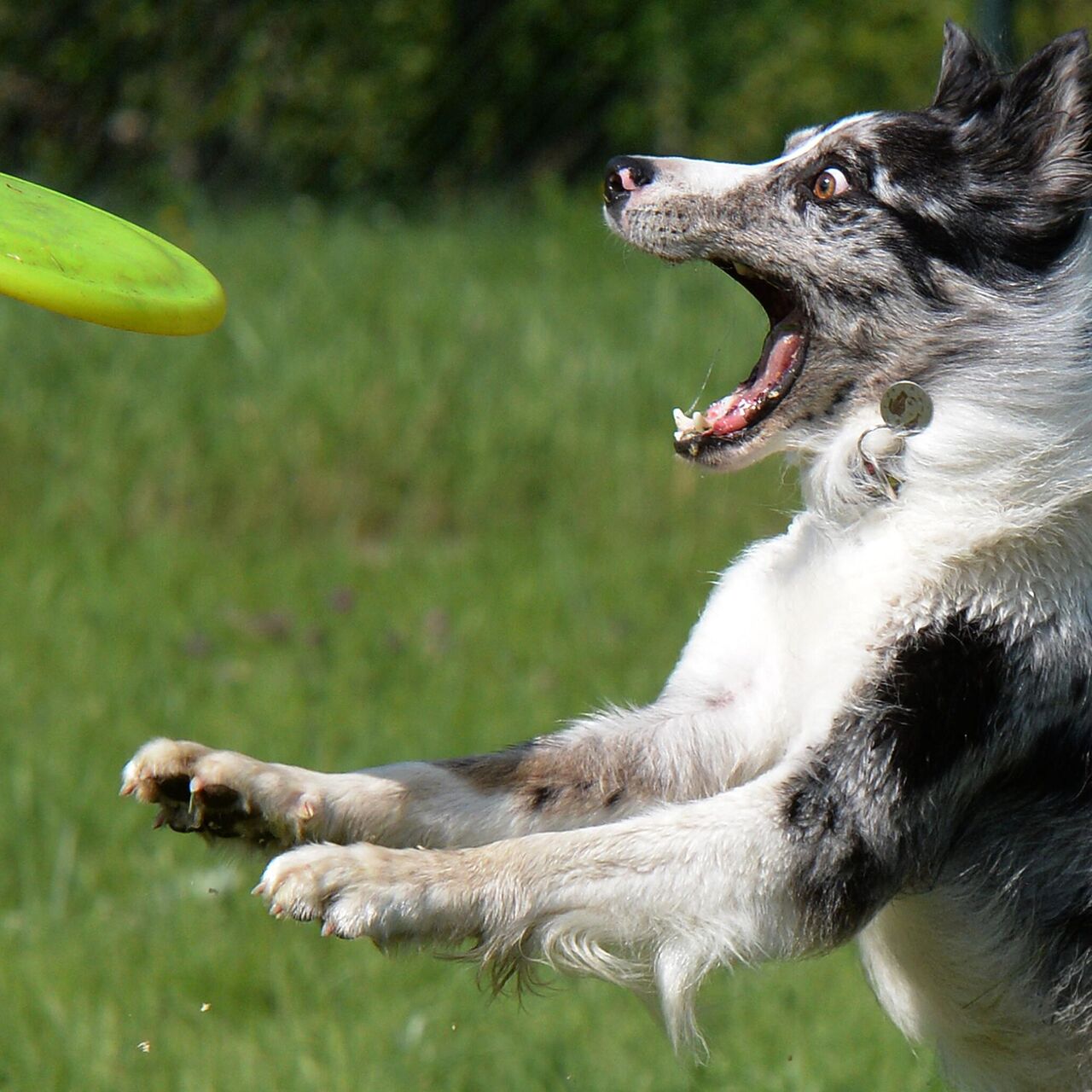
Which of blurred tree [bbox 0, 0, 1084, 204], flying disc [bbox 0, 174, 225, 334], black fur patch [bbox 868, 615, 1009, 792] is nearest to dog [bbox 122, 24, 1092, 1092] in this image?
black fur patch [bbox 868, 615, 1009, 792]

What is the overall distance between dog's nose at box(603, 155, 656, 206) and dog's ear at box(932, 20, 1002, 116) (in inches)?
24.5

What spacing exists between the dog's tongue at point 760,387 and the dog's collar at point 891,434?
0.22 m

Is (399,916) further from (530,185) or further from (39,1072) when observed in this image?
(530,185)

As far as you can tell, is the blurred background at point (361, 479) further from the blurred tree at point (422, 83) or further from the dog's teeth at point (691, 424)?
the dog's teeth at point (691, 424)

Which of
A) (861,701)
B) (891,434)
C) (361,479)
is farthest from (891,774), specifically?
(361,479)

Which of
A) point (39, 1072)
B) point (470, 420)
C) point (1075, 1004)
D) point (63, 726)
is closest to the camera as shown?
point (1075, 1004)

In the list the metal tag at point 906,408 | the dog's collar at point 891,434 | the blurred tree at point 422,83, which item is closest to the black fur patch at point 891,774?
the dog's collar at point 891,434

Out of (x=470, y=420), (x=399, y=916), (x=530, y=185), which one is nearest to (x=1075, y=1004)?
(x=399, y=916)

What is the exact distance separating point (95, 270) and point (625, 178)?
1.23 metres

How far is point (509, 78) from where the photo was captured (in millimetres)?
13312

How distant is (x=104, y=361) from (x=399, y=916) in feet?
20.4

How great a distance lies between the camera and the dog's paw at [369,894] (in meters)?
2.79

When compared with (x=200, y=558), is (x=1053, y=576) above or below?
above

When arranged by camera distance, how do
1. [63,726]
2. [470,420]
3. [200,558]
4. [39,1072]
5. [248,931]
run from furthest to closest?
1. [470,420]
2. [200,558]
3. [63,726]
4. [248,931]
5. [39,1072]
